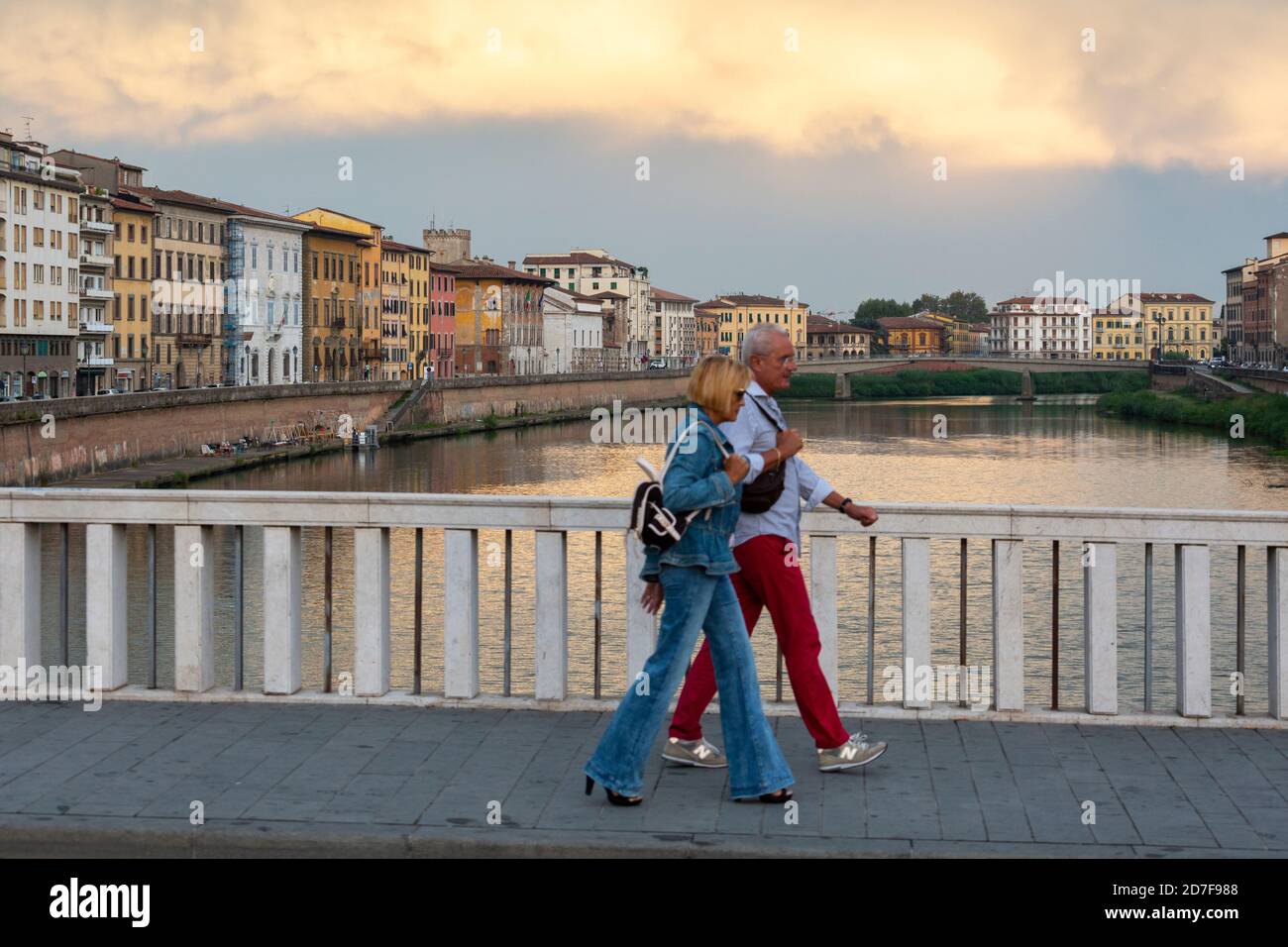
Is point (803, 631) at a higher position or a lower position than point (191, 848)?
higher

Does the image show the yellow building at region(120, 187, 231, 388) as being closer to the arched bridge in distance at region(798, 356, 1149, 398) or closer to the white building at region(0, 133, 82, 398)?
the white building at region(0, 133, 82, 398)

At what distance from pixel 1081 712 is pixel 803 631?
139 centimetres

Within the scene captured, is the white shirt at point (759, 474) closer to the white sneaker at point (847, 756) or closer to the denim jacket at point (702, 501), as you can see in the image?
the denim jacket at point (702, 501)

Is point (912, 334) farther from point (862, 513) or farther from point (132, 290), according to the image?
point (862, 513)

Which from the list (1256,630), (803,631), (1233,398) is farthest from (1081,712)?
(1233,398)

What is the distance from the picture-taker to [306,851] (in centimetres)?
479

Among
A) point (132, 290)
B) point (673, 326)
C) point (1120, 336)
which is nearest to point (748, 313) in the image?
point (673, 326)

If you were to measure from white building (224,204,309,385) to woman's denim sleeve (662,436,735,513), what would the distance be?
67490 millimetres

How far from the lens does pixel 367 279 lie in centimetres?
8312

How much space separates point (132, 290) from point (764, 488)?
61.2m

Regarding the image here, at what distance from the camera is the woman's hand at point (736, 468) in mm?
5137

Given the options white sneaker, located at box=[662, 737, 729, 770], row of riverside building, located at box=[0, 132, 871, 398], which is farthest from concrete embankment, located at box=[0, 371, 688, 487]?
white sneaker, located at box=[662, 737, 729, 770]

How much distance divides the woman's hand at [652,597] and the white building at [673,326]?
139m
